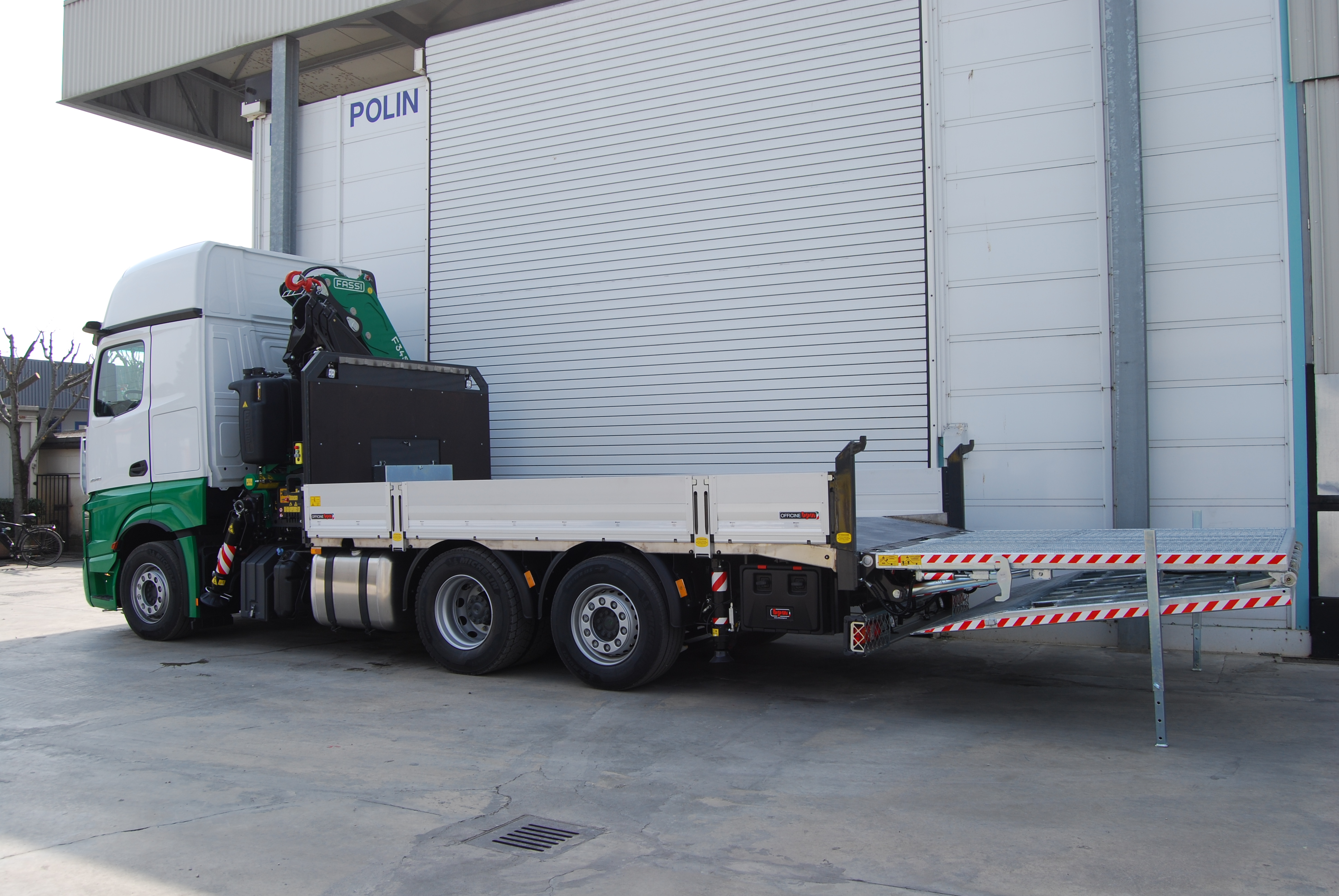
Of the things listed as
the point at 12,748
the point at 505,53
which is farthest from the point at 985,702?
the point at 505,53

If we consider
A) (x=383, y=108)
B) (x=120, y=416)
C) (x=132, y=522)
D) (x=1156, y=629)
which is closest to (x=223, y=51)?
(x=383, y=108)

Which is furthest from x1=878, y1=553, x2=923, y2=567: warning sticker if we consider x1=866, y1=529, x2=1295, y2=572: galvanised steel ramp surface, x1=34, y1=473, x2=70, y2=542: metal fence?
x1=34, y1=473, x2=70, y2=542: metal fence

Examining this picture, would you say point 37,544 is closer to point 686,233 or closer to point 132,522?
point 132,522

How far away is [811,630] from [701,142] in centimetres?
660

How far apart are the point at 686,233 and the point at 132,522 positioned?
650 centimetres

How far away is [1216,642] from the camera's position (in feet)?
29.2

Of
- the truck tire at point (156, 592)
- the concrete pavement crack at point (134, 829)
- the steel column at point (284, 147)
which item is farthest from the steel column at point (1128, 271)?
the steel column at point (284, 147)

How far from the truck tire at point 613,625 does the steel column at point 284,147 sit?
9.05 metres

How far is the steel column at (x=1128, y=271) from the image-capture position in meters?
9.00

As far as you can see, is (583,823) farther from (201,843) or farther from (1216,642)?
(1216,642)

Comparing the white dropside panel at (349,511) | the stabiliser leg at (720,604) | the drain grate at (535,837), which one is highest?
the white dropside panel at (349,511)

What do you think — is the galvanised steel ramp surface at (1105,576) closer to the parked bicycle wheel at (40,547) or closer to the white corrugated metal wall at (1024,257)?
the white corrugated metal wall at (1024,257)

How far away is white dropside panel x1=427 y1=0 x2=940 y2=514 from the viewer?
10469 millimetres

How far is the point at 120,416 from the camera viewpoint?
1049cm
